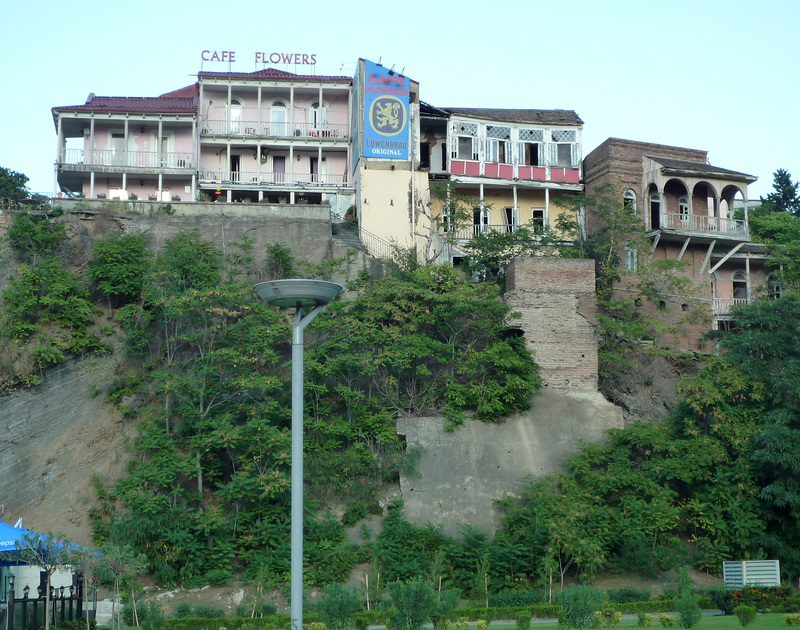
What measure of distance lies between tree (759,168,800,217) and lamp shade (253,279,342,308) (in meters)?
39.4

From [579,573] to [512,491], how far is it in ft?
9.88

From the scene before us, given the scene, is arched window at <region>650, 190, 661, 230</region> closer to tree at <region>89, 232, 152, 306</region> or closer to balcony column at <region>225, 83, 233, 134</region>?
balcony column at <region>225, 83, 233, 134</region>

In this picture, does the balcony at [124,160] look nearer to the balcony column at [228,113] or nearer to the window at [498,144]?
the balcony column at [228,113]

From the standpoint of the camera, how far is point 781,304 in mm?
25672

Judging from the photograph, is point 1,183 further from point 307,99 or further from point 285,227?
point 285,227

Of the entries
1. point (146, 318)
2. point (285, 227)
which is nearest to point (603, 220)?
point (285, 227)

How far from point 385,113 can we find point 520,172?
627cm

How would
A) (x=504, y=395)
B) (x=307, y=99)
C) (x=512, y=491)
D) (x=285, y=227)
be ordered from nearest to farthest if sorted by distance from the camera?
(x=512, y=491)
(x=504, y=395)
(x=285, y=227)
(x=307, y=99)

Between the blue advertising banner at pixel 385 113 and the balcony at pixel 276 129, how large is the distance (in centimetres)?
296

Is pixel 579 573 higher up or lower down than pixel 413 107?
lower down

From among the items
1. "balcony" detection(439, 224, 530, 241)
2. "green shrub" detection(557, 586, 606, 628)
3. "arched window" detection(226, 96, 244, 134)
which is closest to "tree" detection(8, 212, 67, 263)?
"arched window" detection(226, 96, 244, 134)

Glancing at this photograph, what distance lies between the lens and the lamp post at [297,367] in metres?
11.7

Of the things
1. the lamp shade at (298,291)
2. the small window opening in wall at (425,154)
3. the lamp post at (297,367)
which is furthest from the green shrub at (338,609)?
the small window opening in wall at (425,154)

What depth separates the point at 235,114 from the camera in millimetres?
38625
